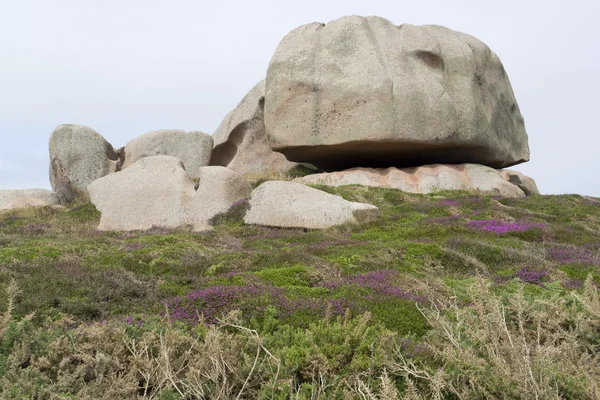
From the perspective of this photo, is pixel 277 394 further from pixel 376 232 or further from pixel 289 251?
pixel 376 232

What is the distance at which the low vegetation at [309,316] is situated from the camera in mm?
4824

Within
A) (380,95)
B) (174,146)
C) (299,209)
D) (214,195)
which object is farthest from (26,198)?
(380,95)

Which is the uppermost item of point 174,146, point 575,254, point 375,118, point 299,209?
point 375,118

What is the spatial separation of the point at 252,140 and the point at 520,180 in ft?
58.1

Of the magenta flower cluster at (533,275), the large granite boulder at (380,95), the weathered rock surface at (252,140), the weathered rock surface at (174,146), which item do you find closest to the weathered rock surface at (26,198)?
the weathered rock surface at (174,146)

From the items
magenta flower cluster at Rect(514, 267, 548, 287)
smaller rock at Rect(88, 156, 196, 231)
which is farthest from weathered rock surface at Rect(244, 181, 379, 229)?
magenta flower cluster at Rect(514, 267, 548, 287)

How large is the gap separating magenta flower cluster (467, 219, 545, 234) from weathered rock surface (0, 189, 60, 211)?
77.4ft

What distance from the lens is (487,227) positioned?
1723 cm

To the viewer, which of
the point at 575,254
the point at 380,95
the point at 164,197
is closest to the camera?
the point at 575,254

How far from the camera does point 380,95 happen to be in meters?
28.7

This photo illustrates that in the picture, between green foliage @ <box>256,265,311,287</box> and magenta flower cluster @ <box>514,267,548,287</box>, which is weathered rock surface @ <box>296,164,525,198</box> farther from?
green foliage @ <box>256,265,311,287</box>

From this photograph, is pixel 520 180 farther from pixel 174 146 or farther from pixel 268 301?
pixel 268 301

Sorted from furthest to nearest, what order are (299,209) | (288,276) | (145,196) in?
(145,196), (299,209), (288,276)

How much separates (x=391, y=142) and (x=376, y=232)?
12664 mm
